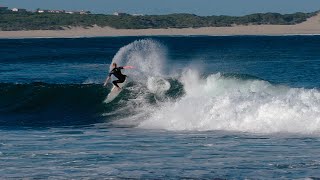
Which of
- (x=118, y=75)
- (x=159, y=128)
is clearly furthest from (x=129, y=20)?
(x=159, y=128)

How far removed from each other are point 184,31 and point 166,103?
13138 centimetres

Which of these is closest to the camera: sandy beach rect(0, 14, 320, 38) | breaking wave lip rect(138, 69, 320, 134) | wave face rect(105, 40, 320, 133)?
breaking wave lip rect(138, 69, 320, 134)

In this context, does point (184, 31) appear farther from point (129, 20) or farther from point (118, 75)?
point (118, 75)

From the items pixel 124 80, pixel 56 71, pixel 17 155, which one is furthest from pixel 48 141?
pixel 56 71

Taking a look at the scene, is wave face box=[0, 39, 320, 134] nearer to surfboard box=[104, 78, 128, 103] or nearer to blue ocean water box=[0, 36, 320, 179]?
blue ocean water box=[0, 36, 320, 179]

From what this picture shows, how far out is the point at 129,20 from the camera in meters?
168

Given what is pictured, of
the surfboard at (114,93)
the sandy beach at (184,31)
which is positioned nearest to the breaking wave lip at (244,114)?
the surfboard at (114,93)

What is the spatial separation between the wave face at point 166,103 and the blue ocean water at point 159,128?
3cm

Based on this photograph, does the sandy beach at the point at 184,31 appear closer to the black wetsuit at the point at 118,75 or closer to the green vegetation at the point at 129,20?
the green vegetation at the point at 129,20

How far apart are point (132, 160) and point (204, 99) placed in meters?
8.16

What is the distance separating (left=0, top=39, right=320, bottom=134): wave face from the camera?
23.6m

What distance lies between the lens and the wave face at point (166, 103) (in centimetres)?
2362

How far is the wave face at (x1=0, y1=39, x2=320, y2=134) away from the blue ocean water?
0.10ft

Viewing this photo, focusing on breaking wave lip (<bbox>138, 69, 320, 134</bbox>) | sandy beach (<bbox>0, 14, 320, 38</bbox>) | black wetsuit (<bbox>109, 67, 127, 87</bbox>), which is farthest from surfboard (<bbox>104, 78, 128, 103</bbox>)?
sandy beach (<bbox>0, 14, 320, 38</bbox>)
